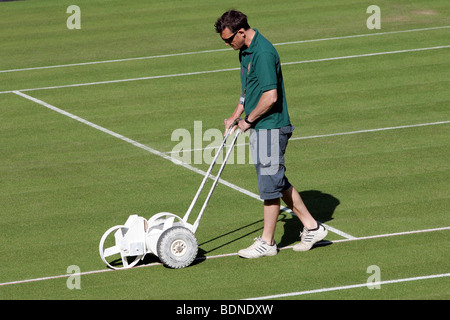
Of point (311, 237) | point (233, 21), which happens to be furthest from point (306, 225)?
point (233, 21)

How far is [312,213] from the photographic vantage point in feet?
33.7

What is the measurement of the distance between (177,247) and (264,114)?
5.46 feet

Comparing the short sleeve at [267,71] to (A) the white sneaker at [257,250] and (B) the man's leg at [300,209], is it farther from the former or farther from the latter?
(A) the white sneaker at [257,250]

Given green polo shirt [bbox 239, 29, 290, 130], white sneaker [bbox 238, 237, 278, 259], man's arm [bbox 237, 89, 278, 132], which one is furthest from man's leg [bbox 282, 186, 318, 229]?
man's arm [bbox 237, 89, 278, 132]

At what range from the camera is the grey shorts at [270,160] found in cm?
854

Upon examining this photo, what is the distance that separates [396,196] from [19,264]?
490 cm

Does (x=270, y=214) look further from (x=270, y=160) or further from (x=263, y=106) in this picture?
(x=263, y=106)

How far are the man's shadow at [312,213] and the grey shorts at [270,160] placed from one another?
984 mm

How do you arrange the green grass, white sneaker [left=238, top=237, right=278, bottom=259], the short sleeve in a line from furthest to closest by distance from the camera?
1. white sneaker [left=238, top=237, right=278, bottom=259]
2. the green grass
3. the short sleeve

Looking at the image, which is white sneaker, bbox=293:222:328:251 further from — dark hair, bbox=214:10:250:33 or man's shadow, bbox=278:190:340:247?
dark hair, bbox=214:10:250:33

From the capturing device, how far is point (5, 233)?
9.89m

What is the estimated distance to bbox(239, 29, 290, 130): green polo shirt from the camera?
328 inches
